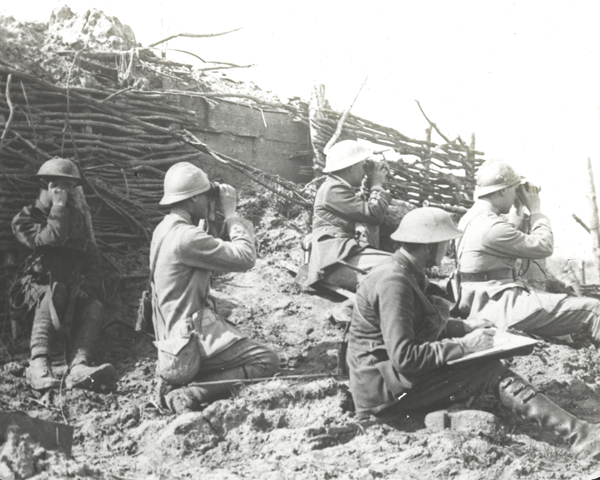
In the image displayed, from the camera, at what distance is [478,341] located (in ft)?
11.3

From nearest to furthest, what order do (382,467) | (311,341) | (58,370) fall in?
(382,467), (58,370), (311,341)

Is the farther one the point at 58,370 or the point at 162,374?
the point at 58,370

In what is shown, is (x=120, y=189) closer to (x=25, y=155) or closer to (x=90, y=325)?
(x=25, y=155)

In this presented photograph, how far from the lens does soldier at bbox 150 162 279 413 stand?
3.87 meters

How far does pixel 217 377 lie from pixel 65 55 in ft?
11.9

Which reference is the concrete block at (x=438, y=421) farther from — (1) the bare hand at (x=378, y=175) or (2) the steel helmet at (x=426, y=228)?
(1) the bare hand at (x=378, y=175)

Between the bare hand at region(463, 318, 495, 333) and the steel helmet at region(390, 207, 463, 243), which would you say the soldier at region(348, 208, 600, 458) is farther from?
the bare hand at region(463, 318, 495, 333)

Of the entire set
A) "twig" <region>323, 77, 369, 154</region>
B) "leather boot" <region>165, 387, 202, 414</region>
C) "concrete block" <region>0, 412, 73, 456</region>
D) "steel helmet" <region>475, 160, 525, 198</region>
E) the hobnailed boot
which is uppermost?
"twig" <region>323, 77, 369, 154</region>

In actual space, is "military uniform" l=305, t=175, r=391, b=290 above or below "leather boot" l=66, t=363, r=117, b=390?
above

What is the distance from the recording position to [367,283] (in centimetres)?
349

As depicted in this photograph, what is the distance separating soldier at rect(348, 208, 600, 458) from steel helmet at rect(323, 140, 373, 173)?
6.19 feet

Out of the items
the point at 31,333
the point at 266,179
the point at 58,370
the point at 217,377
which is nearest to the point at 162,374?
the point at 217,377

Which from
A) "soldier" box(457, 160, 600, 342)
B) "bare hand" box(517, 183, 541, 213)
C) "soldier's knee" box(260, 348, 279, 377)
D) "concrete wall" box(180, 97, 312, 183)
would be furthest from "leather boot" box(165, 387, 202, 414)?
"concrete wall" box(180, 97, 312, 183)

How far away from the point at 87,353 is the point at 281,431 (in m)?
1.66
